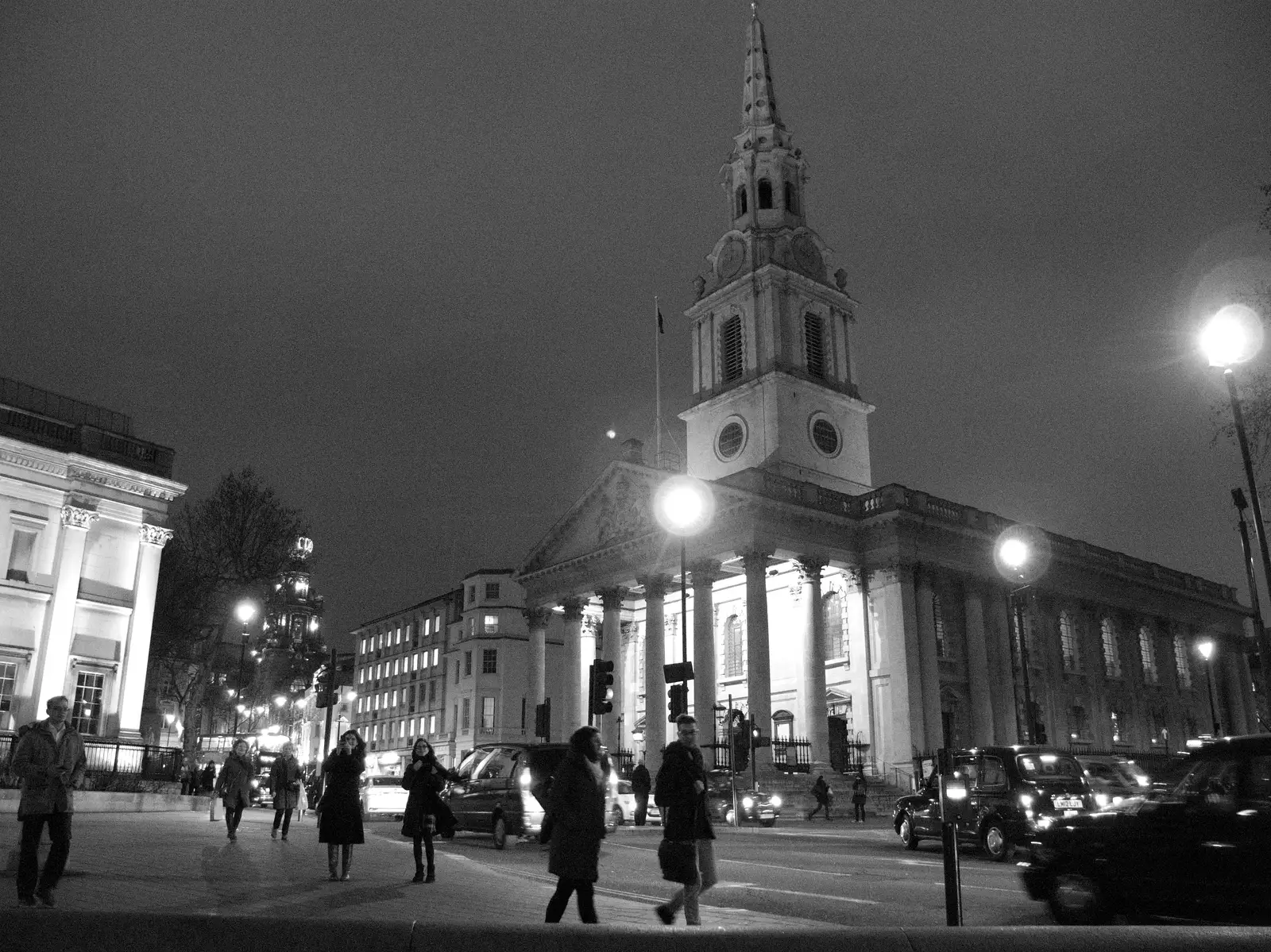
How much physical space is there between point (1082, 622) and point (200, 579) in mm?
42175

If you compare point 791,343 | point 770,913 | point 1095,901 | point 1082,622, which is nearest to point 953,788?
point 1095,901

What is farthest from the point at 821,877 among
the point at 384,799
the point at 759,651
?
the point at 759,651

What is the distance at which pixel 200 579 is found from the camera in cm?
4697

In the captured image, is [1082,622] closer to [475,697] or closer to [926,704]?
[926,704]

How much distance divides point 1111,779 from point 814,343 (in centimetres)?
3537

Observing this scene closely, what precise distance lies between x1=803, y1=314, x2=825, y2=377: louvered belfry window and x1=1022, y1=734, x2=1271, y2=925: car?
42.5 meters

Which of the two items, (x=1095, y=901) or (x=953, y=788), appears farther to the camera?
(x=1095, y=901)

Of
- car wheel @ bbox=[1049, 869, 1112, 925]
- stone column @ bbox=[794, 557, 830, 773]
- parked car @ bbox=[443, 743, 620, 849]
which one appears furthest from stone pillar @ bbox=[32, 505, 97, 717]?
car wheel @ bbox=[1049, 869, 1112, 925]

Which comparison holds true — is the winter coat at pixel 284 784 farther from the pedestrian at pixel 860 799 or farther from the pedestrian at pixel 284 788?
the pedestrian at pixel 860 799

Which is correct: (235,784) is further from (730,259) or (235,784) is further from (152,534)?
(730,259)

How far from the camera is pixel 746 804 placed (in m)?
32.4

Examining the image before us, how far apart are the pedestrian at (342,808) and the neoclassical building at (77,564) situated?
26482 millimetres

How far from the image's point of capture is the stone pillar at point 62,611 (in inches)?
1393

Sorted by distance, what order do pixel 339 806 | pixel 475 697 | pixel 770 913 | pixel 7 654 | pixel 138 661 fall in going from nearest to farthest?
pixel 770 913 < pixel 339 806 < pixel 7 654 < pixel 138 661 < pixel 475 697
